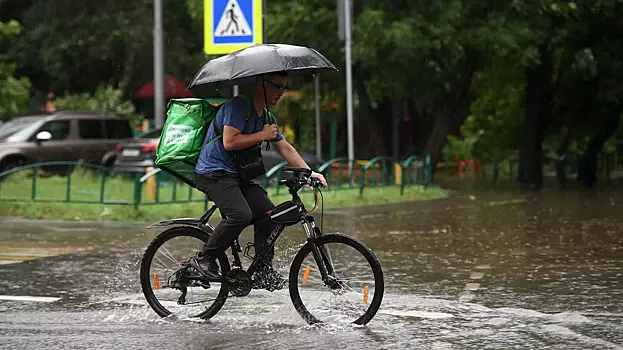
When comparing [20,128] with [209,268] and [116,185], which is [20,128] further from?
[209,268]

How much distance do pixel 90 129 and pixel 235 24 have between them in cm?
1252

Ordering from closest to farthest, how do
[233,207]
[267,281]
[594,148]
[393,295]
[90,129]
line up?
[233,207] → [267,281] → [393,295] → [90,129] → [594,148]

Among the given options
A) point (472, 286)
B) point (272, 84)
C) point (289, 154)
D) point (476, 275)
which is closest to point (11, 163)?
point (476, 275)

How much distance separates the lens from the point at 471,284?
33.9 ft

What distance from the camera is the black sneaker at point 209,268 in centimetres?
840

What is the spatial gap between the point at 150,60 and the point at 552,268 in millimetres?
33670

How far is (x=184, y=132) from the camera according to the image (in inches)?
327

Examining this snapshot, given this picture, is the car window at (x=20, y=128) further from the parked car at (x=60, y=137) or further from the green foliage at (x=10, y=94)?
the green foliage at (x=10, y=94)

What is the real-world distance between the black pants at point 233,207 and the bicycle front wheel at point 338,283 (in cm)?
33

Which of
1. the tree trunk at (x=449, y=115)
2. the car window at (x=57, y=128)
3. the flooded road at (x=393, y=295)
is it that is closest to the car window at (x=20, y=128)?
the car window at (x=57, y=128)

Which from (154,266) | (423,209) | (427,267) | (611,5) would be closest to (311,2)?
(611,5)

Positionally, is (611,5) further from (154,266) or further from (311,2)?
(154,266)

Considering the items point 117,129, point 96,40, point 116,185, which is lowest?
point 116,185

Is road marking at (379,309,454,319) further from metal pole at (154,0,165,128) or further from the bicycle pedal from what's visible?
metal pole at (154,0,165,128)
